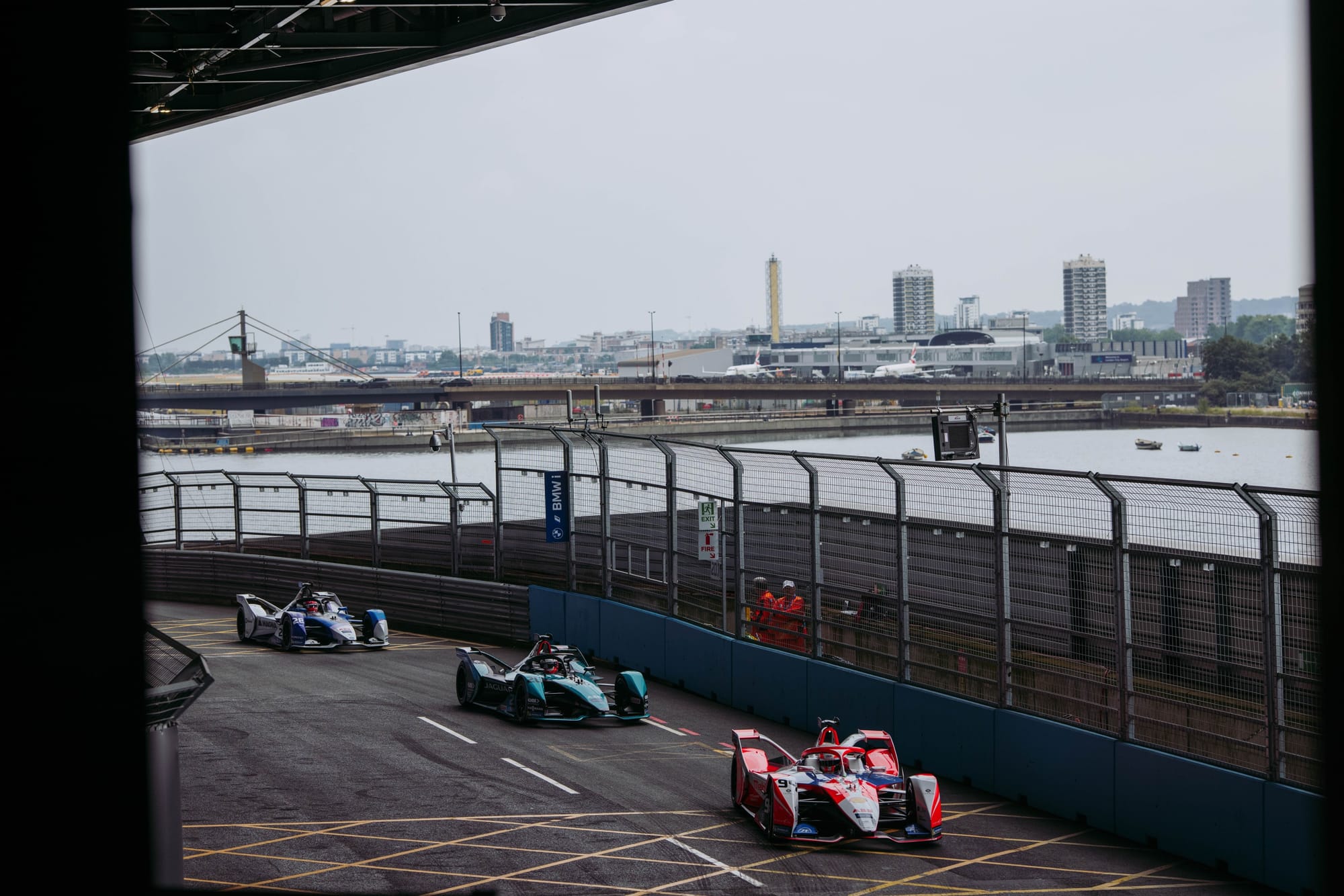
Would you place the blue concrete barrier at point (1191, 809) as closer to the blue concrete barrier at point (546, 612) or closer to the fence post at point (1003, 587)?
the fence post at point (1003, 587)

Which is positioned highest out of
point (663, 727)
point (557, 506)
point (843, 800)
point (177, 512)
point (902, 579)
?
point (557, 506)

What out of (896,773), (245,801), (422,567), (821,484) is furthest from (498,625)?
(896,773)

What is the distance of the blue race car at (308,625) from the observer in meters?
22.3

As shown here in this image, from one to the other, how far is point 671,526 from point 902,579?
5.64 meters

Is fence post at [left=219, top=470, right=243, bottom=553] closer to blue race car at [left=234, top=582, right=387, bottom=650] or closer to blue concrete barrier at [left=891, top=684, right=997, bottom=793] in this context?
blue race car at [left=234, top=582, right=387, bottom=650]

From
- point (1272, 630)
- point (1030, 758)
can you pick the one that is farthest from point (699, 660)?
point (1272, 630)

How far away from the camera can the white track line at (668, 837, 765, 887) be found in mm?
10867

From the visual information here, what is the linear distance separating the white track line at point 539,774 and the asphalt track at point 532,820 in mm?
31

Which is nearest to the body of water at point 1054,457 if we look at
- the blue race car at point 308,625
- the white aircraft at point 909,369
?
the white aircraft at point 909,369

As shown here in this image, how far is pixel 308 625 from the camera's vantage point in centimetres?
2245

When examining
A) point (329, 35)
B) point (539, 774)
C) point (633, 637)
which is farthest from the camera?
point (633, 637)

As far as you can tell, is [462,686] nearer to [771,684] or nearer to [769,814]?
[771,684]

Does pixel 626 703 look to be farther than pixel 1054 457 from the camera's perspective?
No

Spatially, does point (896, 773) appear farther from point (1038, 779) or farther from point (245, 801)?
point (245, 801)
